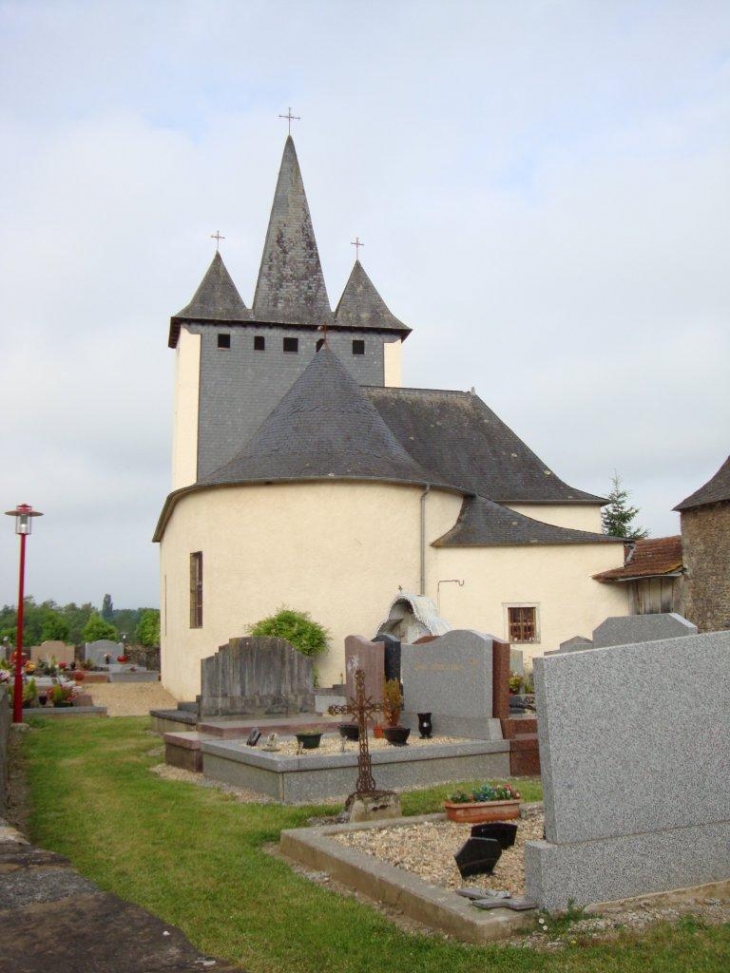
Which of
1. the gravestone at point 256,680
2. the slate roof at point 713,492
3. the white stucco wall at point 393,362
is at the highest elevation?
the white stucco wall at point 393,362

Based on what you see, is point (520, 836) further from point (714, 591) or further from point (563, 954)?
point (714, 591)

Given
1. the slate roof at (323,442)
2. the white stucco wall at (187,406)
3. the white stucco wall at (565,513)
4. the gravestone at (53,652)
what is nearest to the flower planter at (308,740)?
the slate roof at (323,442)

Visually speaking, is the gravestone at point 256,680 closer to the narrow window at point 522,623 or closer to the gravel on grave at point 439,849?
the gravel on grave at point 439,849

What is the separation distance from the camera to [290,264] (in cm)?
3534

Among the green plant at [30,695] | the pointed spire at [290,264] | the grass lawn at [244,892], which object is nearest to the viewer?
the grass lawn at [244,892]

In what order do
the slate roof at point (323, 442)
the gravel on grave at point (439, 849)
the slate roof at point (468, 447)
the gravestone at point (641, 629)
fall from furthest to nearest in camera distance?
1. the slate roof at point (468, 447)
2. the slate roof at point (323, 442)
3. the gravestone at point (641, 629)
4. the gravel on grave at point (439, 849)

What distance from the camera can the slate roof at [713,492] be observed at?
74.4 ft

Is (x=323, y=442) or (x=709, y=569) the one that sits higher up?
(x=323, y=442)

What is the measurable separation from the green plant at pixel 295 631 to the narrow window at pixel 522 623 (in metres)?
4.77

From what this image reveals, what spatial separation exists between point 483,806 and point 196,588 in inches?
603

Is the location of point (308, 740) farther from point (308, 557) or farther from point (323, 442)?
point (323, 442)

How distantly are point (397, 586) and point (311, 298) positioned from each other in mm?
16140

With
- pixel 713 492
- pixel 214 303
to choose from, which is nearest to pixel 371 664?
pixel 713 492

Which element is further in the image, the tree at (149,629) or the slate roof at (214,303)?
the tree at (149,629)
